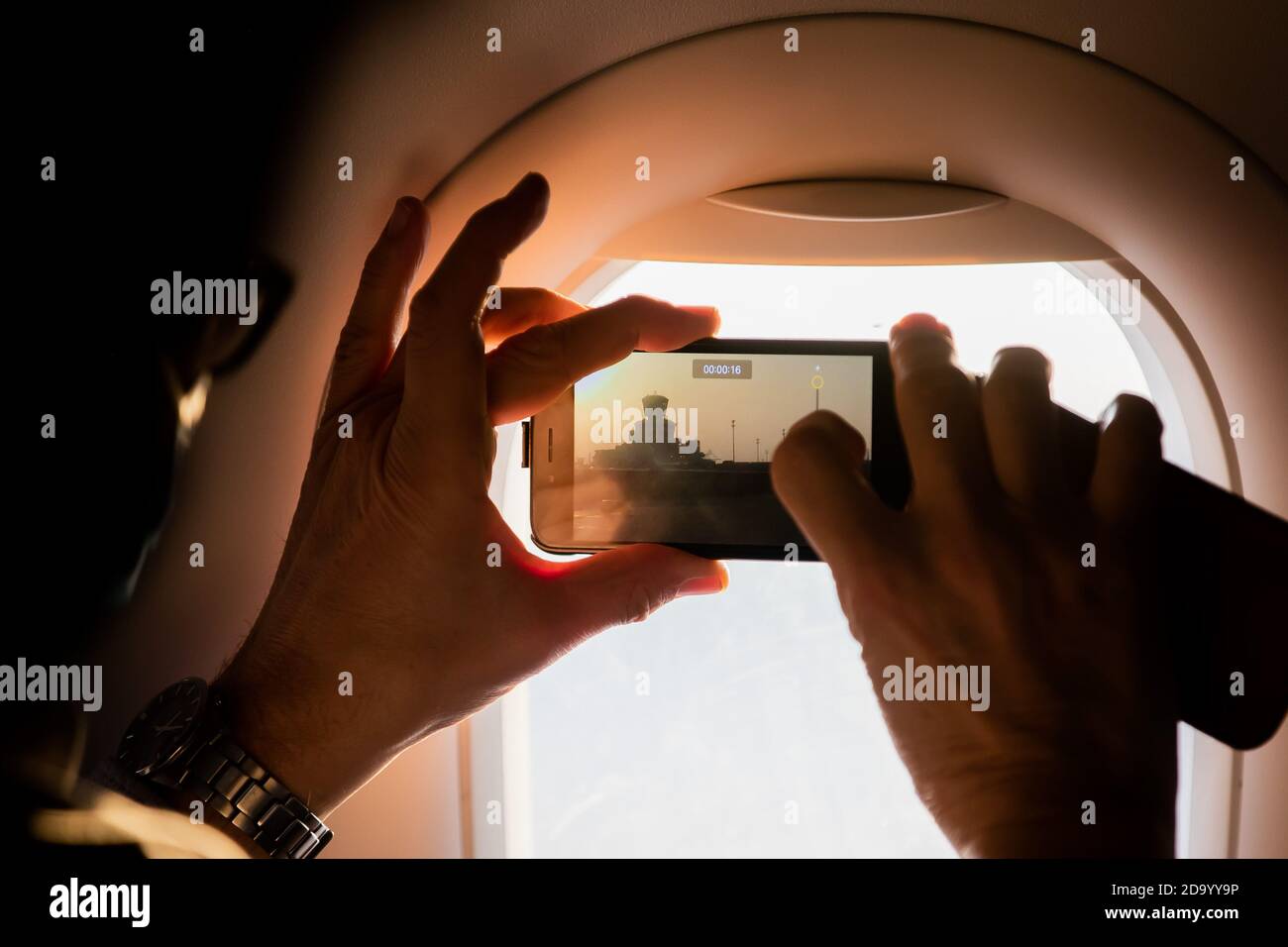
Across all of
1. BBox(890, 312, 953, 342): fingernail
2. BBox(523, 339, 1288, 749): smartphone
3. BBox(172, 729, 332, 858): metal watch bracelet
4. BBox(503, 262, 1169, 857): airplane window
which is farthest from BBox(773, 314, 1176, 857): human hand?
BBox(503, 262, 1169, 857): airplane window

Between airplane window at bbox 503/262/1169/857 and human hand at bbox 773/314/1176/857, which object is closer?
human hand at bbox 773/314/1176/857

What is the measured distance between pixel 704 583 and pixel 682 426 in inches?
5.9

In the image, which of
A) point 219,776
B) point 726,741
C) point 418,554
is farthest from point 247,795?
point 726,741

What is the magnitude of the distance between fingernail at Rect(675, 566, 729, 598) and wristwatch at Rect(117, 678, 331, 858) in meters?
0.37

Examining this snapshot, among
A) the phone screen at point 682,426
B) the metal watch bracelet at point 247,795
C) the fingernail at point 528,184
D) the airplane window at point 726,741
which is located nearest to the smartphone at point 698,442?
the phone screen at point 682,426

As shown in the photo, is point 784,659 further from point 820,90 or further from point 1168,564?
point 820,90

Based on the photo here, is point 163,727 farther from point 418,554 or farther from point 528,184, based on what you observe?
point 528,184

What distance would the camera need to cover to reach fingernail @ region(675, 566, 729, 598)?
69cm

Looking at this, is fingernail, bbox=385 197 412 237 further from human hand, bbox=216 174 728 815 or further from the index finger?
the index finger

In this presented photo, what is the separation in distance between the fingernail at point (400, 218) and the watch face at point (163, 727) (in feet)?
1.39

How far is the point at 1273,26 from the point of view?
1.90 ft

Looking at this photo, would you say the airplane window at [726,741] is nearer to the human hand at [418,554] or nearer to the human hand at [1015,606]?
the human hand at [418,554]
